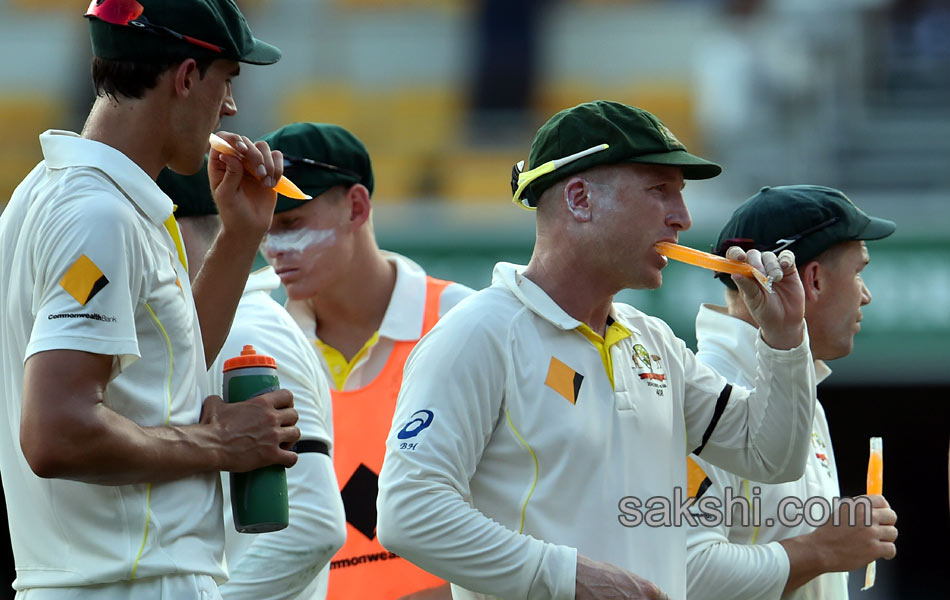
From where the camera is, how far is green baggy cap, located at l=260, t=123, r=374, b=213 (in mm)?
4438

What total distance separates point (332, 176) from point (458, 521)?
1.85m

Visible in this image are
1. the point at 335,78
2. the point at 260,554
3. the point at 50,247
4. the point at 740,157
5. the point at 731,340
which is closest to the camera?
the point at 50,247

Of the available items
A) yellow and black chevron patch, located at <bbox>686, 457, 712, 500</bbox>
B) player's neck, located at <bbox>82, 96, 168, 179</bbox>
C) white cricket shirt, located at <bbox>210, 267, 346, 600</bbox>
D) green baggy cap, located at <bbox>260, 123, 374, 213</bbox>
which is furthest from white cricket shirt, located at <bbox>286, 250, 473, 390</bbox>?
player's neck, located at <bbox>82, 96, 168, 179</bbox>

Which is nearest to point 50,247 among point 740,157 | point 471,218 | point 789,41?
point 471,218

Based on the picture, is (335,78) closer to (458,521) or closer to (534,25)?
(534,25)

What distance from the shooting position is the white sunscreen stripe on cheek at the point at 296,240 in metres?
4.35

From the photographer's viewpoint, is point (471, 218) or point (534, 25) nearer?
point (471, 218)

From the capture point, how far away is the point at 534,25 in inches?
539

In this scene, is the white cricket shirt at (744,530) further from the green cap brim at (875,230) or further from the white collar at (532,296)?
the white collar at (532,296)

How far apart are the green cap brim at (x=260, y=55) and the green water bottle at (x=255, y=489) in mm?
600

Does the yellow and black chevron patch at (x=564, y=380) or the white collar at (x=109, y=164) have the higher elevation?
the white collar at (x=109, y=164)

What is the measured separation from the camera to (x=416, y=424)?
9.64 feet

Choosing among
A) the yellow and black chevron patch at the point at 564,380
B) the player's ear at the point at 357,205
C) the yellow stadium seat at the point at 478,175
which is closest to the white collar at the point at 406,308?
the player's ear at the point at 357,205

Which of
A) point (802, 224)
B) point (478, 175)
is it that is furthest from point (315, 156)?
point (478, 175)
